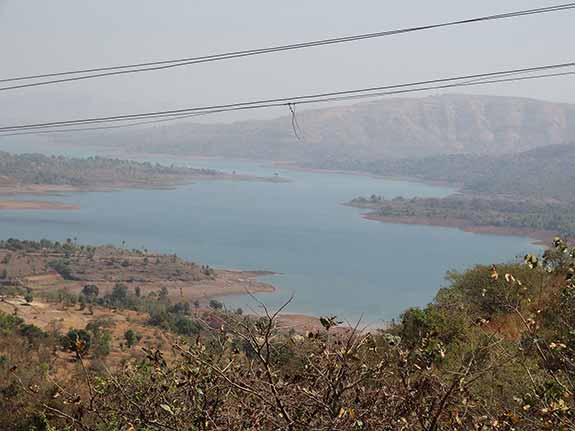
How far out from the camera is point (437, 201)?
7612cm

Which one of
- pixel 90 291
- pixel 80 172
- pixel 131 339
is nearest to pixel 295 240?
pixel 90 291

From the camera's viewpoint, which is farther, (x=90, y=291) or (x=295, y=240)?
(x=295, y=240)

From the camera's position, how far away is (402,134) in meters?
178

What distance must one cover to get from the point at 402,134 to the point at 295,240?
122702mm

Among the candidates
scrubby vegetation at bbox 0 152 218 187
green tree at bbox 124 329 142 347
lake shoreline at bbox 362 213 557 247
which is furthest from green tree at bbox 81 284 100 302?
scrubby vegetation at bbox 0 152 218 187

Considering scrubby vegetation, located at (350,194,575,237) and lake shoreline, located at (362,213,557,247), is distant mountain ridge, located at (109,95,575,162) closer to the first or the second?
scrubby vegetation, located at (350,194,575,237)

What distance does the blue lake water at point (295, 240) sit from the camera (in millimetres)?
41969

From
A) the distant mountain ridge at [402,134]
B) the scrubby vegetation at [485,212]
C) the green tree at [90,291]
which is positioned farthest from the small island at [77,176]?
the distant mountain ridge at [402,134]

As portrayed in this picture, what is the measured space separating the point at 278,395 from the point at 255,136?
177 meters

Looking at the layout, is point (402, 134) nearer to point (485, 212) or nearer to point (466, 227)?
point (485, 212)

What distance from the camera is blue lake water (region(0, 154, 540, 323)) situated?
42.0m

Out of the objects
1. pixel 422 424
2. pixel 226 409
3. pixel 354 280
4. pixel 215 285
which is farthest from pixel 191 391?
pixel 354 280

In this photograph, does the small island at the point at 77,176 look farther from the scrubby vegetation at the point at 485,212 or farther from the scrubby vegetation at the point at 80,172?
the scrubby vegetation at the point at 485,212

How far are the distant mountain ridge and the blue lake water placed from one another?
7001 centimetres
